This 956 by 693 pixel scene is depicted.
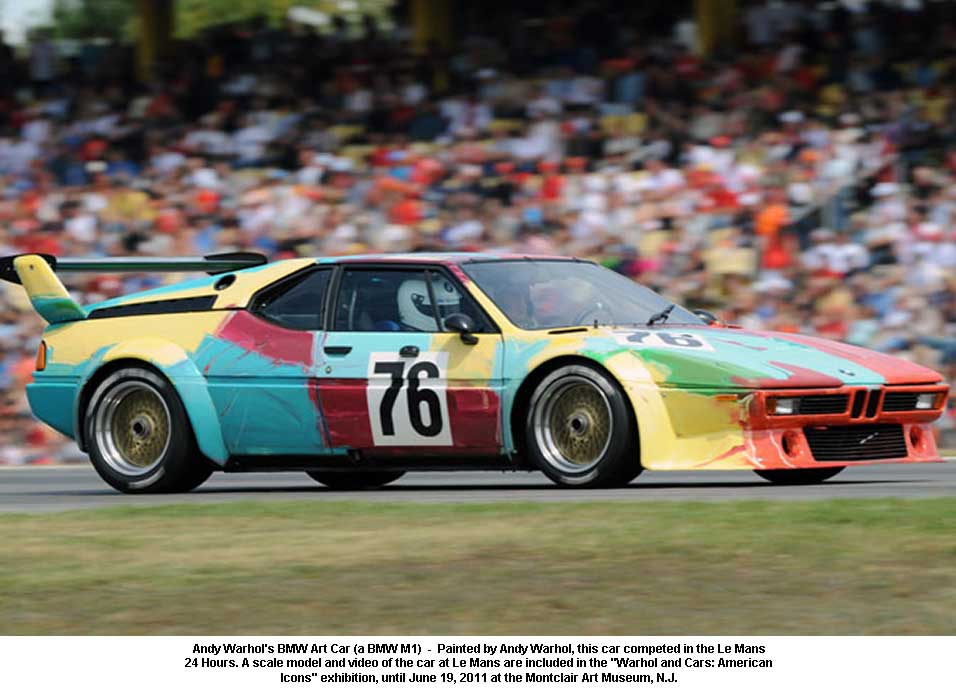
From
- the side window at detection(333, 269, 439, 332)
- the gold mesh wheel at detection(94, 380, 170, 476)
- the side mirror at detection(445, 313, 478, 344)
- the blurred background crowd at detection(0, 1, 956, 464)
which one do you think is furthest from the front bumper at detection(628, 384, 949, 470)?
the blurred background crowd at detection(0, 1, 956, 464)

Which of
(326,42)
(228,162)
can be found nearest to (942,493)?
(228,162)

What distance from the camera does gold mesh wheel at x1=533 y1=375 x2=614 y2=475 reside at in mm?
9984

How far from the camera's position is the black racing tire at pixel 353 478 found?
38.4 feet

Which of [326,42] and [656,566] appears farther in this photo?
[326,42]

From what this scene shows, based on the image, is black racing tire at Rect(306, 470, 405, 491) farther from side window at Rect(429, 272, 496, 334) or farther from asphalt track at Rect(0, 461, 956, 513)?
side window at Rect(429, 272, 496, 334)

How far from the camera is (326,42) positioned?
68.3 ft

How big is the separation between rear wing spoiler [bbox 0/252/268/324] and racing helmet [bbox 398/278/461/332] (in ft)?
4.17

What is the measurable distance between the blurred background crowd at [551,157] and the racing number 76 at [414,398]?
5.58m

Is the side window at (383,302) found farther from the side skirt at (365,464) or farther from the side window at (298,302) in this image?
the side skirt at (365,464)

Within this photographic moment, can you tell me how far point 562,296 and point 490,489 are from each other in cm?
114

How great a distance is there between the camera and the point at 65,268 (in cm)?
1203

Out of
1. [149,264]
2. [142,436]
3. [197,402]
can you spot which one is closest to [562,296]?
[197,402]
